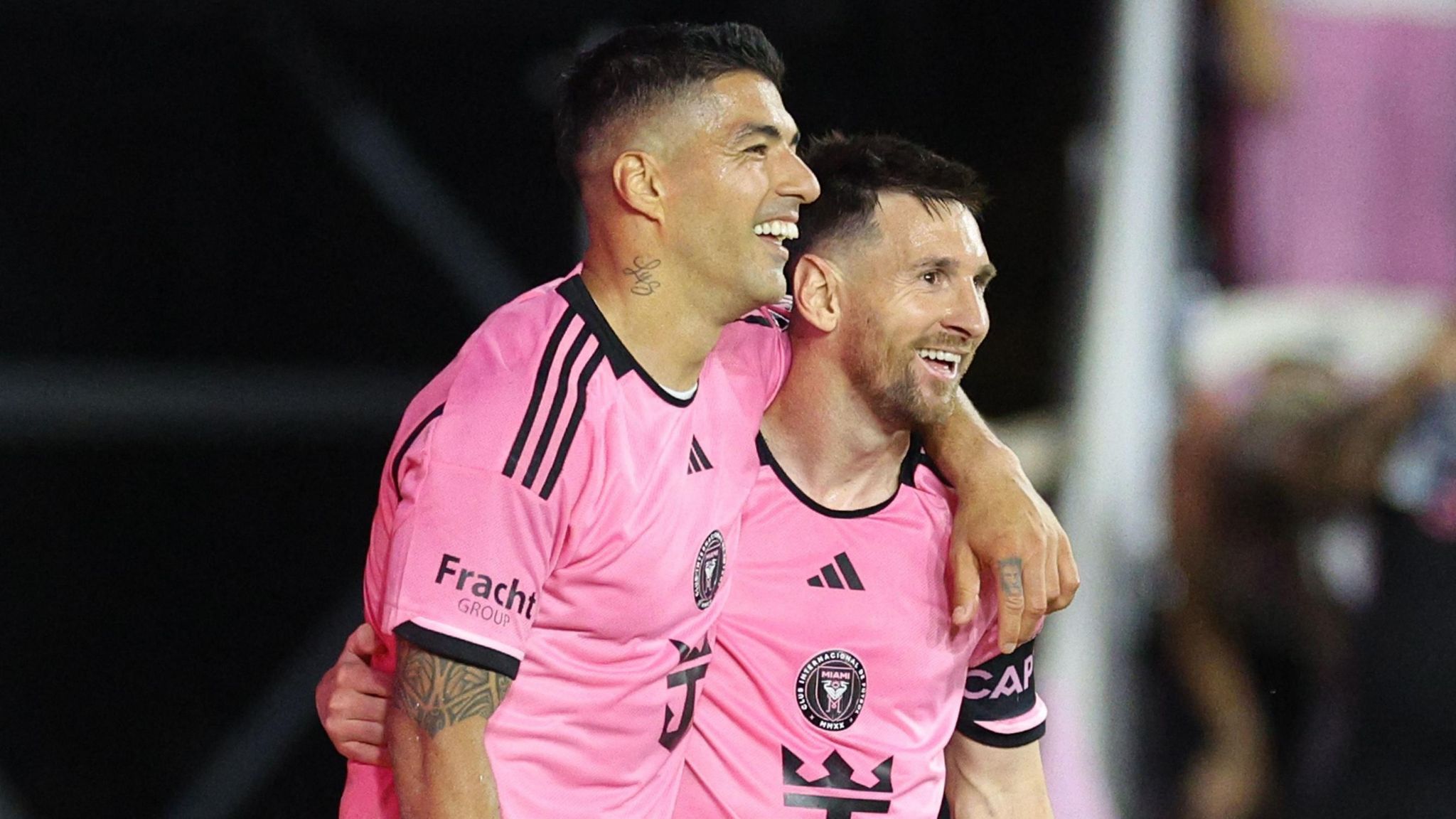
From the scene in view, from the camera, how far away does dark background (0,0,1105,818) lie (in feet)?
15.3

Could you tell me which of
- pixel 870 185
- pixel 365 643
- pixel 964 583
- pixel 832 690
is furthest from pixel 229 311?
pixel 964 583

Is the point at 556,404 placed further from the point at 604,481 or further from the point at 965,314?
the point at 965,314

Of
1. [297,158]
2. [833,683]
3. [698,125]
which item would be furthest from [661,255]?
[297,158]

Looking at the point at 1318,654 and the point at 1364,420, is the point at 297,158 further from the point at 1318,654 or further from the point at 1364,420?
the point at 1318,654

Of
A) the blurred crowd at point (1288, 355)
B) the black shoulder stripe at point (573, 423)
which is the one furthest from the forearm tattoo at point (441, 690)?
the blurred crowd at point (1288, 355)

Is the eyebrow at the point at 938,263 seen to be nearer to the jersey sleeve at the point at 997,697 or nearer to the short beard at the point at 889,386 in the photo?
the short beard at the point at 889,386

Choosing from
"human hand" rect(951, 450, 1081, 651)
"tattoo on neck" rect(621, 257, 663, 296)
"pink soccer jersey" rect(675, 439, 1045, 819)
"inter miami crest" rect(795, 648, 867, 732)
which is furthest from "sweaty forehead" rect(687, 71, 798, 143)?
"inter miami crest" rect(795, 648, 867, 732)

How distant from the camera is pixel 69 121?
183 inches

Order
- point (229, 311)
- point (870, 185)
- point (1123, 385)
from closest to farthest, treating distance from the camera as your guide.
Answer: point (870, 185) < point (229, 311) < point (1123, 385)

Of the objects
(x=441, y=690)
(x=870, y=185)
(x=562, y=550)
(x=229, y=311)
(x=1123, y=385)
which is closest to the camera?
(x=441, y=690)

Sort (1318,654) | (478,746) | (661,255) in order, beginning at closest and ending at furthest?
1. (478,746)
2. (661,255)
3. (1318,654)

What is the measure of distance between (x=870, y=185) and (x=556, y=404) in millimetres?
626

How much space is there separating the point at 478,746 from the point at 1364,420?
333 centimetres

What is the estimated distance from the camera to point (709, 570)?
2213 millimetres
